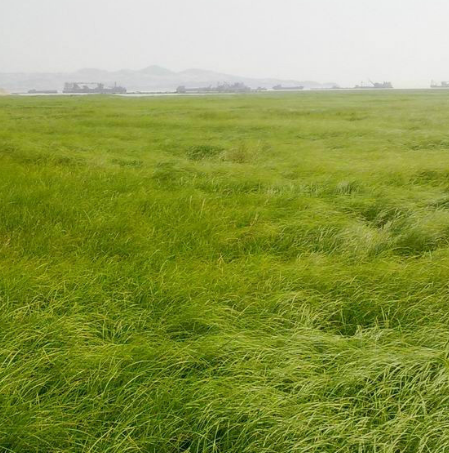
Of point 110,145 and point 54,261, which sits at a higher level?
point 110,145

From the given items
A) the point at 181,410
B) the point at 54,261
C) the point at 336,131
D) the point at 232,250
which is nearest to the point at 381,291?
the point at 232,250

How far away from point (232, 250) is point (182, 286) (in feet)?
3.88

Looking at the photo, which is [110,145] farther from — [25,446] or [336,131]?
[25,446]

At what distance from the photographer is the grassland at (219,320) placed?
192 cm

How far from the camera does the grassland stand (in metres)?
1.92

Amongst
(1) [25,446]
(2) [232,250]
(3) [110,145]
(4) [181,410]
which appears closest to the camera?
(1) [25,446]

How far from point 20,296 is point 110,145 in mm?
11414

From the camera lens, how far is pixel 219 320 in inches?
113

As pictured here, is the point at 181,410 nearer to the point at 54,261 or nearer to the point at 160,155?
the point at 54,261

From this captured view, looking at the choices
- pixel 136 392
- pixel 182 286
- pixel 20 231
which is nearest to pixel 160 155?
pixel 20 231

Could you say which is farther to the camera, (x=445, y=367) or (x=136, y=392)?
(x=445, y=367)

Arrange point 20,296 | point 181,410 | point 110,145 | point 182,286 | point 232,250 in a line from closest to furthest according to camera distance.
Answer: point 181,410 → point 20,296 → point 182,286 → point 232,250 → point 110,145

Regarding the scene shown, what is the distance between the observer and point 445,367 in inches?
91.0

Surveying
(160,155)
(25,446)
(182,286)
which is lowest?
(25,446)
